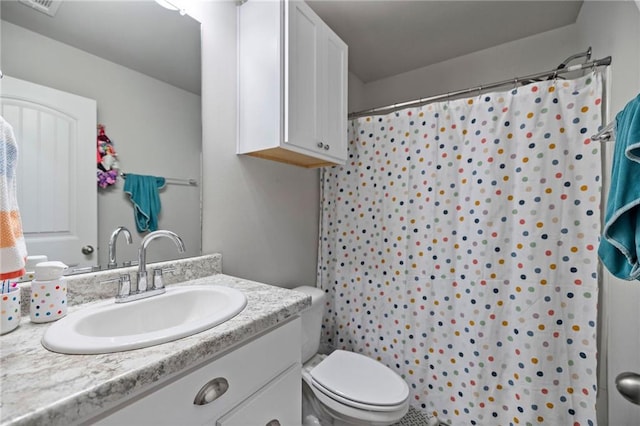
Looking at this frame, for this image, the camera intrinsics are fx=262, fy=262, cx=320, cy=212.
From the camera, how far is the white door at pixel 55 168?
2.45 ft

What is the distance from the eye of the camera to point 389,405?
3.72 ft

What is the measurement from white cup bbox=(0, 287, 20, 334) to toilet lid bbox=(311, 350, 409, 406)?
1.12 m

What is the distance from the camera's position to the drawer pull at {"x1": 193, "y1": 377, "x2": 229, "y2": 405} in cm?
60

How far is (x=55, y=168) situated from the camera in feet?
2.62

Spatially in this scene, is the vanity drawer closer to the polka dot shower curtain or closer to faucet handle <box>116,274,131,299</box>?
faucet handle <box>116,274,131,299</box>

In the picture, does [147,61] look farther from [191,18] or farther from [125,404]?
[125,404]

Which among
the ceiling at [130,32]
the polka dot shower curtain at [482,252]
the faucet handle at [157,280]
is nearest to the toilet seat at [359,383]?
the polka dot shower curtain at [482,252]

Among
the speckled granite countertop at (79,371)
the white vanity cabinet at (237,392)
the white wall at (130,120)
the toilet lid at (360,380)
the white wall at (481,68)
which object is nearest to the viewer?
the speckled granite countertop at (79,371)

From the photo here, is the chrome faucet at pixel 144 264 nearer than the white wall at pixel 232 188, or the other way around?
the chrome faucet at pixel 144 264

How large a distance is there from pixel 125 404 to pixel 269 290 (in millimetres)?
520

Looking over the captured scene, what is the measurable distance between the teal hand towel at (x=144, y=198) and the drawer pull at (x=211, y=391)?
0.65 m

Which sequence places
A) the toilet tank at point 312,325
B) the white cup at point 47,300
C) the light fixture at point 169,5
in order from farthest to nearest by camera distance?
1. the toilet tank at point 312,325
2. the light fixture at point 169,5
3. the white cup at point 47,300

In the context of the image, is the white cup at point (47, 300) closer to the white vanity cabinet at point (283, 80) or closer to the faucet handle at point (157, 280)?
the faucet handle at point (157, 280)

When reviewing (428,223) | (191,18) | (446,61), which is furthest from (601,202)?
(191,18)
